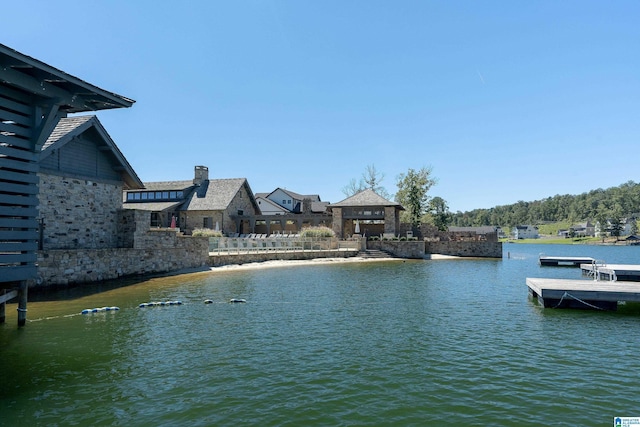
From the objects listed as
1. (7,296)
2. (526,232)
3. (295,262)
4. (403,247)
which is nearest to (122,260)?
(7,296)

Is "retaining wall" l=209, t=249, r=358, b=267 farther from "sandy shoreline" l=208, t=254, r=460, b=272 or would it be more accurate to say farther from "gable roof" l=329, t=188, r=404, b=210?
"gable roof" l=329, t=188, r=404, b=210

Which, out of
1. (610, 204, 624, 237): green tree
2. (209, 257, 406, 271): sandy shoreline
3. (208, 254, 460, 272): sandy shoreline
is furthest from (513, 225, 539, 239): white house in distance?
(209, 257, 406, 271): sandy shoreline

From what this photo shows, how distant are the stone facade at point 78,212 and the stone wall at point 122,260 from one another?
129 centimetres

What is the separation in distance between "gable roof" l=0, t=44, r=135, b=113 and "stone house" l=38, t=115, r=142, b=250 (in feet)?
23.3

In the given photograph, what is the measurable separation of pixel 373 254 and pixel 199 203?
61.8 feet

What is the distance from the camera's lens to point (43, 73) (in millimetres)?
9422

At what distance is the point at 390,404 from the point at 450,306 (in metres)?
8.85

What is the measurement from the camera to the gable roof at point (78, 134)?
1692 cm

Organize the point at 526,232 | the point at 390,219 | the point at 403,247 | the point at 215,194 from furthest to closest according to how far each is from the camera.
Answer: the point at 526,232 < the point at 390,219 < the point at 215,194 < the point at 403,247

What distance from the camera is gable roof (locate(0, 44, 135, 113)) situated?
865 centimetres

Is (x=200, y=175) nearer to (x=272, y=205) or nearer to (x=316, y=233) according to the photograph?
(x=272, y=205)

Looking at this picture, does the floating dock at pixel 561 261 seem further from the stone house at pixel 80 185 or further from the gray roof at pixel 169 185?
the gray roof at pixel 169 185

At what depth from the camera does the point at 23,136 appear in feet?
31.9

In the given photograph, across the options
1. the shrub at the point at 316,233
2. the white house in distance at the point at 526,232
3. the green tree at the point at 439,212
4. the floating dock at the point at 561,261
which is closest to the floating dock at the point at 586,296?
the floating dock at the point at 561,261
